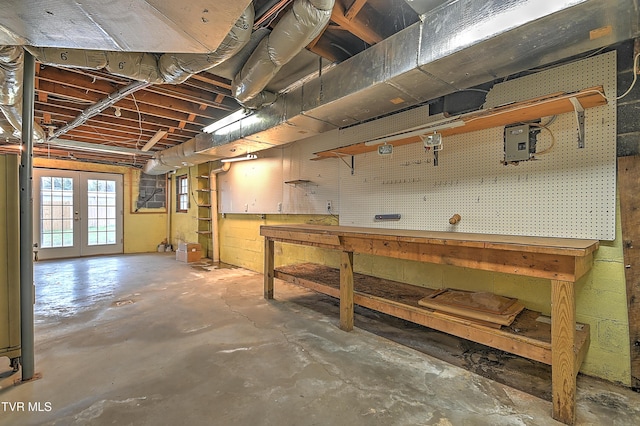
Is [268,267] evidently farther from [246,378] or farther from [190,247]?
[190,247]

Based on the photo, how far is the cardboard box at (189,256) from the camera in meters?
6.23

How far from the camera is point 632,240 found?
70.3 inches

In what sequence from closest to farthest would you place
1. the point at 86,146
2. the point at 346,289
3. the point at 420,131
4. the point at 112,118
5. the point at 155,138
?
the point at 420,131 < the point at 346,289 < the point at 112,118 < the point at 155,138 < the point at 86,146

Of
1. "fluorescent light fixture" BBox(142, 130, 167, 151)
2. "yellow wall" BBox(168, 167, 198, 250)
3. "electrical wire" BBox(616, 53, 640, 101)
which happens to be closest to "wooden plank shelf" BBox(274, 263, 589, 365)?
"electrical wire" BBox(616, 53, 640, 101)

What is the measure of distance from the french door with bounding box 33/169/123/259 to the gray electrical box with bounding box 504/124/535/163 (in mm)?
8518

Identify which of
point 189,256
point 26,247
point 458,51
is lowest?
point 189,256

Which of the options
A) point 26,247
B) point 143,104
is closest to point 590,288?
point 26,247

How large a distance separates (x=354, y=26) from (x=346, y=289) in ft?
6.77

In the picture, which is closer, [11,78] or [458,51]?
[458,51]

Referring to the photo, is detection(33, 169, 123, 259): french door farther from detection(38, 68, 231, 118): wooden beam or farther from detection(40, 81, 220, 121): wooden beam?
detection(38, 68, 231, 118): wooden beam

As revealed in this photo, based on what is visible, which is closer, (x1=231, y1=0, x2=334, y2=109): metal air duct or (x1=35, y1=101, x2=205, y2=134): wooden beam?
(x1=231, y1=0, x2=334, y2=109): metal air duct

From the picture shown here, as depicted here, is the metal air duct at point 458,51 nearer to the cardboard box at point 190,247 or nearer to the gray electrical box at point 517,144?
the gray electrical box at point 517,144

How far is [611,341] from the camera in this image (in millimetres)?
1887

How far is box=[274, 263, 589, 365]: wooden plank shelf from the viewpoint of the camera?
65.9 inches
